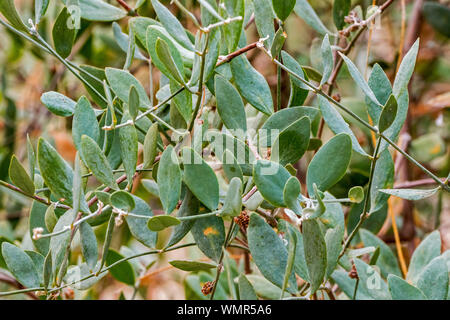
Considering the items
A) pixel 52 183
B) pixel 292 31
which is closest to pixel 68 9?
pixel 52 183

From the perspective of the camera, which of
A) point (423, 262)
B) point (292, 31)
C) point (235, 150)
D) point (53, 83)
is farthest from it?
point (292, 31)

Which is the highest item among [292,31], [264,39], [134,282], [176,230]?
[292,31]

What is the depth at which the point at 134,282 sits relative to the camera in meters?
0.74

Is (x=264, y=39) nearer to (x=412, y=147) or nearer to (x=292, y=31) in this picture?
(x=412, y=147)

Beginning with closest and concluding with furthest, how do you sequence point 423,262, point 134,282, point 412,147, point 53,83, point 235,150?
point 235,150, point 423,262, point 134,282, point 412,147, point 53,83

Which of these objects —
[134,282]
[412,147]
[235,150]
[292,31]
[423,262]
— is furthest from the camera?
[292,31]

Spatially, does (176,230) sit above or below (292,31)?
below

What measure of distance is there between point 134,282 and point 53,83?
0.63 meters

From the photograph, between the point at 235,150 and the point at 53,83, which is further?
the point at 53,83

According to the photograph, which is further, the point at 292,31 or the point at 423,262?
the point at 292,31

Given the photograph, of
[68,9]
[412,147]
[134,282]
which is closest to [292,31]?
[412,147]

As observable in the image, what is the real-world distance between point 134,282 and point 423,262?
0.37 metres
